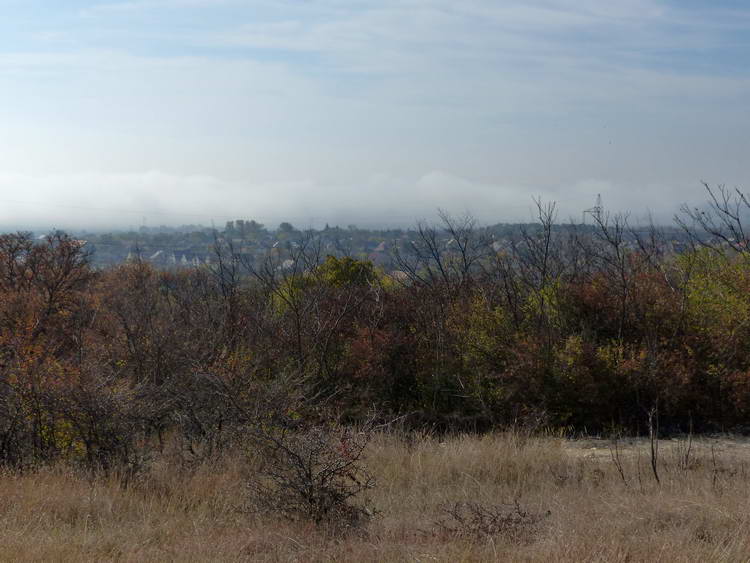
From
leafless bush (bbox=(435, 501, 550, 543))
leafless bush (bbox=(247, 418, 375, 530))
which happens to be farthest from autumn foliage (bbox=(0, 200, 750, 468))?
leafless bush (bbox=(435, 501, 550, 543))

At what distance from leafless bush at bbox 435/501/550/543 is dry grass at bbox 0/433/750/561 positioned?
0.15 ft

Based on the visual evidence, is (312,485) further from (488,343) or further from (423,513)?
(488,343)

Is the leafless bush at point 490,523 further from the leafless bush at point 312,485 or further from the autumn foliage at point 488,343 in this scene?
the autumn foliage at point 488,343

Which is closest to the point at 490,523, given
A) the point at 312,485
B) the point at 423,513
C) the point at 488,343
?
the point at 423,513

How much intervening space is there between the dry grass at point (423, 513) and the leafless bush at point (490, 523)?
0.05 m

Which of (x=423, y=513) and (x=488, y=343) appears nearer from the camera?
(x=423, y=513)

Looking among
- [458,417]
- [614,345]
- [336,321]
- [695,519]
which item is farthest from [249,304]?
[695,519]

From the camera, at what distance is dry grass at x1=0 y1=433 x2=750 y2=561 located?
5.41 metres

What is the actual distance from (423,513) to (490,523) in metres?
1.00

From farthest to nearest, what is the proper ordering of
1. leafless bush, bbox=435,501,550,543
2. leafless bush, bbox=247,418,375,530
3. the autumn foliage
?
the autumn foliage
leafless bush, bbox=247,418,375,530
leafless bush, bbox=435,501,550,543

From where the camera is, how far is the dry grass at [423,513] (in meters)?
5.41

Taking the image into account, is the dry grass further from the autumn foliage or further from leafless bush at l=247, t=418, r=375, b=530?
the autumn foliage

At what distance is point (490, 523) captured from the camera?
626 cm

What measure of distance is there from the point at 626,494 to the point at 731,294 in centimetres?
912
